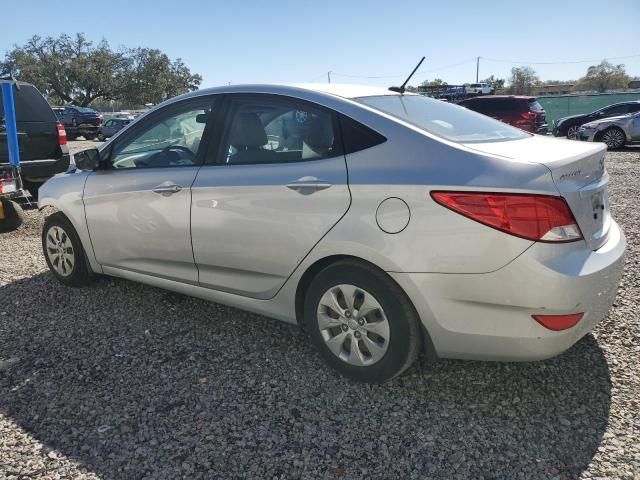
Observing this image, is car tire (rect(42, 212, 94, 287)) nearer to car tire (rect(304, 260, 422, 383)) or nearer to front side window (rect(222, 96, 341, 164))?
front side window (rect(222, 96, 341, 164))

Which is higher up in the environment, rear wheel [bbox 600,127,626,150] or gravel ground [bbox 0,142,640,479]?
rear wheel [bbox 600,127,626,150]

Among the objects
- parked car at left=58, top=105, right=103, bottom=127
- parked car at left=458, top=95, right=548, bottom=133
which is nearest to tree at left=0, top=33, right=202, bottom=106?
parked car at left=58, top=105, right=103, bottom=127

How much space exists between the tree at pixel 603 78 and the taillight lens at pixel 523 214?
90799 mm

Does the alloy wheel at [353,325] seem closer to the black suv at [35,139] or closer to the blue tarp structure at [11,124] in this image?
the blue tarp structure at [11,124]

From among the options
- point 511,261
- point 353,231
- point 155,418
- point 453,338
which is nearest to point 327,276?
point 353,231

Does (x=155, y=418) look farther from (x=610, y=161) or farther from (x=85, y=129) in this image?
(x=85, y=129)

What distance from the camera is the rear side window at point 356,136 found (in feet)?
8.80

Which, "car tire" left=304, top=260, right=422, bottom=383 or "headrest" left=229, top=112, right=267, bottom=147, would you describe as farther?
"headrest" left=229, top=112, right=267, bottom=147

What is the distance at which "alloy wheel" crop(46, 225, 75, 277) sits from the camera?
4.34 meters

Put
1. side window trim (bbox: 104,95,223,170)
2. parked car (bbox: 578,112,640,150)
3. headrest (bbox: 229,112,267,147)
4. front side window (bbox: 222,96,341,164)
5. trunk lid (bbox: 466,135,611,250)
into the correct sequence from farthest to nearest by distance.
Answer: parked car (bbox: 578,112,640,150) < side window trim (bbox: 104,95,223,170) < headrest (bbox: 229,112,267,147) < front side window (bbox: 222,96,341,164) < trunk lid (bbox: 466,135,611,250)

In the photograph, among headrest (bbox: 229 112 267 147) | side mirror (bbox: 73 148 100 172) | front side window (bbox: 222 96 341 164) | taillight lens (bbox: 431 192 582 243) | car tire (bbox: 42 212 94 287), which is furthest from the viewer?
car tire (bbox: 42 212 94 287)

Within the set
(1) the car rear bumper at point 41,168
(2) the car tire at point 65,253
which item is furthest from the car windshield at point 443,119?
(1) the car rear bumper at point 41,168

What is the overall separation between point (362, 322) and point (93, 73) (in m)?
63.0

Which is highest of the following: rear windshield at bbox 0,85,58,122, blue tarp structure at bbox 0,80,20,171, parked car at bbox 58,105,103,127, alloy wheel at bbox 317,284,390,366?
parked car at bbox 58,105,103,127
